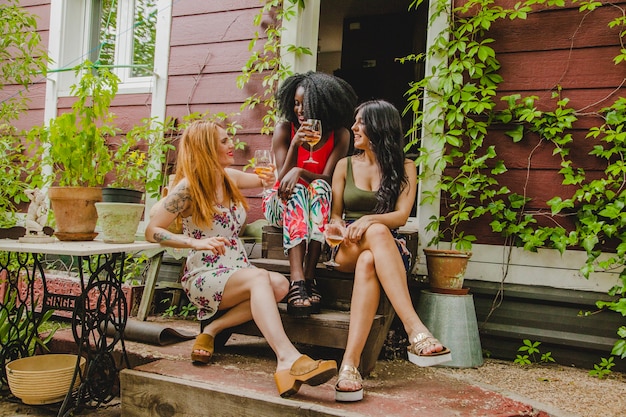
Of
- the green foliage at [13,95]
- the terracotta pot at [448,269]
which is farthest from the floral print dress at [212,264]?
the green foliage at [13,95]

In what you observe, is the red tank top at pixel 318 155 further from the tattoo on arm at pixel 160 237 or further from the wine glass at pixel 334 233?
the tattoo on arm at pixel 160 237

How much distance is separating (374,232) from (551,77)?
162 cm

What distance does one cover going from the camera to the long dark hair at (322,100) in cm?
261

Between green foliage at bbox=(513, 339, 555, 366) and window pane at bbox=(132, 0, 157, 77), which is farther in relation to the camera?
window pane at bbox=(132, 0, 157, 77)

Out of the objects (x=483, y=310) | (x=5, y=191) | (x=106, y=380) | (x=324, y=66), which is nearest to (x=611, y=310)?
(x=483, y=310)

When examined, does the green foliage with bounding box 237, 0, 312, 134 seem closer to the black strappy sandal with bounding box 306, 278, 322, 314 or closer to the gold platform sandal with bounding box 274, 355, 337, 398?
the black strappy sandal with bounding box 306, 278, 322, 314

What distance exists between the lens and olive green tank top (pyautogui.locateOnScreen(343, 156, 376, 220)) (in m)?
2.42

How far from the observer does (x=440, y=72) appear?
115 inches

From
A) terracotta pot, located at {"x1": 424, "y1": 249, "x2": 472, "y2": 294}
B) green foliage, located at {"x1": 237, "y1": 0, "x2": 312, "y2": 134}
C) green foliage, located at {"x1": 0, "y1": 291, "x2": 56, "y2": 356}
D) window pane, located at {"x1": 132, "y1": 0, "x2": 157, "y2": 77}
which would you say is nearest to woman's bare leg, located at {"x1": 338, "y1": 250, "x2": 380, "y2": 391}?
terracotta pot, located at {"x1": 424, "y1": 249, "x2": 472, "y2": 294}

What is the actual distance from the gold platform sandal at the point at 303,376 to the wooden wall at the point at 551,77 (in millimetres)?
1562

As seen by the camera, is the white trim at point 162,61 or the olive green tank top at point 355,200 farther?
the white trim at point 162,61

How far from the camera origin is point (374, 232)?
2.09m

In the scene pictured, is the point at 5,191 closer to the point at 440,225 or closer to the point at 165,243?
the point at 165,243

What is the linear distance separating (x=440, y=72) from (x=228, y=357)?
2.08 metres
